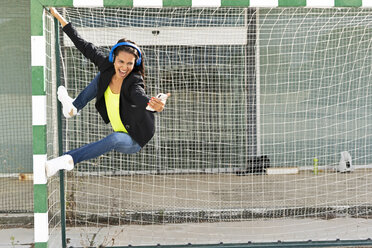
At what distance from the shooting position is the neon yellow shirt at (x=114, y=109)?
331 cm

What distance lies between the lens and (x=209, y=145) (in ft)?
28.8

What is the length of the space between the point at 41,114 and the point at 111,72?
2.34 feet

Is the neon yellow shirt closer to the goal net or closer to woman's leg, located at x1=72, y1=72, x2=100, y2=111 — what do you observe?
woman's leg, located at x1=72, y1=72, x2=100, y2=111

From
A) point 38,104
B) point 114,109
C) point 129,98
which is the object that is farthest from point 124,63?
point 38,104

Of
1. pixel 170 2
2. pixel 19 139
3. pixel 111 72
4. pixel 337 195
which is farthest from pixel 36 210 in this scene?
pixel 337 195

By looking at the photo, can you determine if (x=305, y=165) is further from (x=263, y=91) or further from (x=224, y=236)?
(x=224, y=236)

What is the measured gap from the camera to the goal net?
5.41m

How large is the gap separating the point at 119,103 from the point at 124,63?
33 cm

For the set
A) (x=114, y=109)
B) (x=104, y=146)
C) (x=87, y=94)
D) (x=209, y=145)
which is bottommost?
(x=209, y=145)

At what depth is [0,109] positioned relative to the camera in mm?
8312

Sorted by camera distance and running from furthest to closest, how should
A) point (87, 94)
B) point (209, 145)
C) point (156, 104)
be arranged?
1. point (209, 145)
2. point (87, 94)
3. point (156, 104)

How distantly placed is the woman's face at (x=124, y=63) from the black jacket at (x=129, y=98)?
5 cm

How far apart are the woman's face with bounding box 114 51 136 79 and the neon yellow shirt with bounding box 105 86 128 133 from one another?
0.21 meters

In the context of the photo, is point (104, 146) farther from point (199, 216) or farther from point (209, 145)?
point (209, 145)
